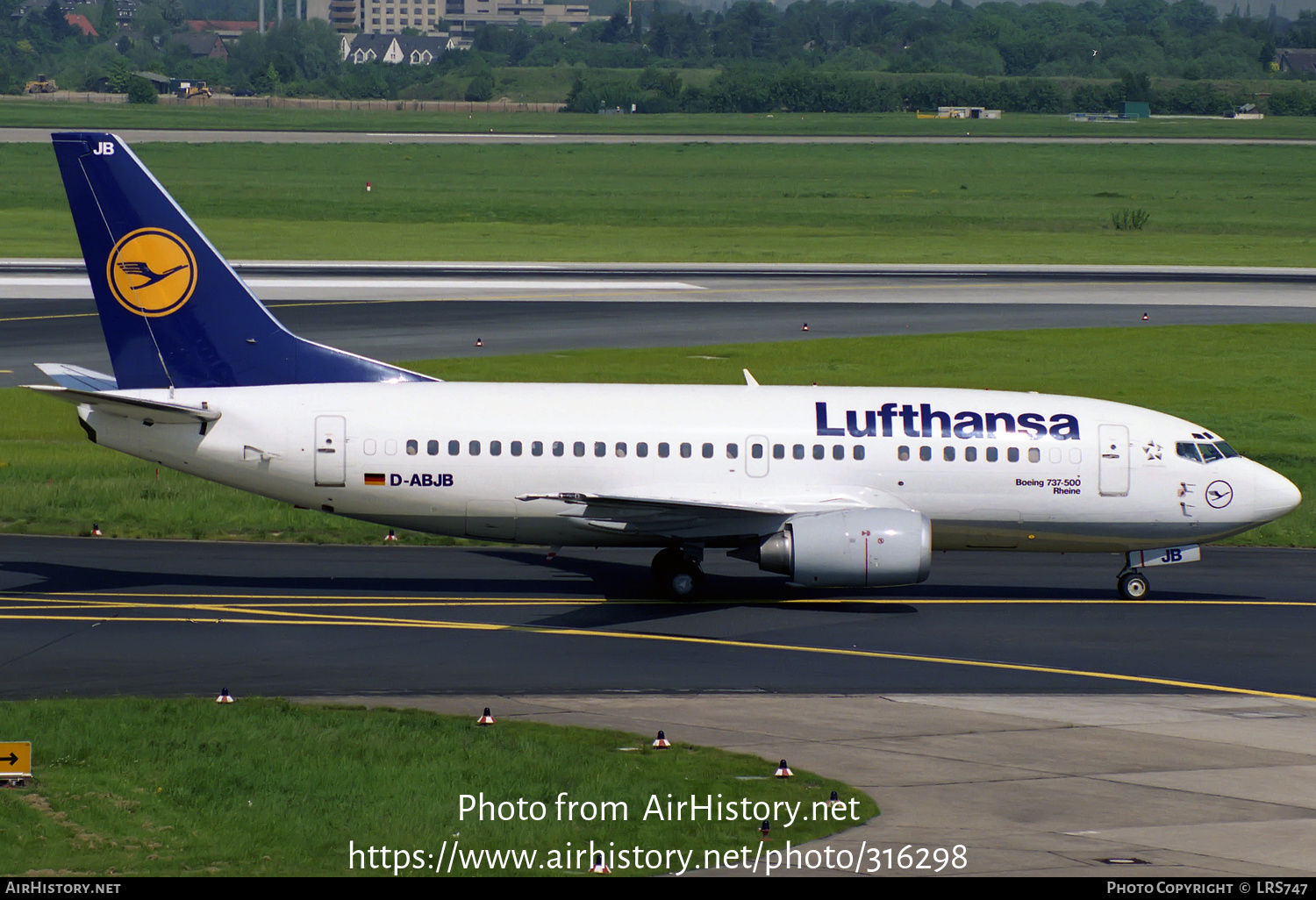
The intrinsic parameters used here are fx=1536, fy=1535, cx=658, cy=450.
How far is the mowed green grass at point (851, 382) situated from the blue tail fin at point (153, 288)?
260 inches

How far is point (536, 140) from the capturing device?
18925cm

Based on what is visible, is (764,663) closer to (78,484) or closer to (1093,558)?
(1093,558)

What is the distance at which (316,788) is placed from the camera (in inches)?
770

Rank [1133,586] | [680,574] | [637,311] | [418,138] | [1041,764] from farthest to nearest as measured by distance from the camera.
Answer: [418,138]
[637,311]
[1133,586]
[680,574]
[1041,764]

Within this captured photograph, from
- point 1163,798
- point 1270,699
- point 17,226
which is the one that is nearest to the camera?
point 1163,798

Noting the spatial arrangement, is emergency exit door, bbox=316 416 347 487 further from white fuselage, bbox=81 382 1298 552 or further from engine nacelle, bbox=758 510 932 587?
engine nacelle, bbox=758 510 932 587

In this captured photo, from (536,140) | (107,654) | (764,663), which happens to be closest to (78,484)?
(107,654)

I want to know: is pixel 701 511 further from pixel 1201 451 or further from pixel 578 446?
pixel 1201 451

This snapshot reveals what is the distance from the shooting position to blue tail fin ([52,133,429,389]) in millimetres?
31516

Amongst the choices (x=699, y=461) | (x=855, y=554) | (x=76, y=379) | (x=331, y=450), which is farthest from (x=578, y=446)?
(x=76, y=379)

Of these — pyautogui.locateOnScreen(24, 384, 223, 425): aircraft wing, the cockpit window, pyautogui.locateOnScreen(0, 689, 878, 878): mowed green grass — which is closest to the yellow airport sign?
pyautogui.locateOnScreen(0, 689, 878, 878): mowed green grass

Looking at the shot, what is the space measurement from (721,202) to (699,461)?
99931 millimetres

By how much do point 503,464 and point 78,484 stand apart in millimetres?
14901

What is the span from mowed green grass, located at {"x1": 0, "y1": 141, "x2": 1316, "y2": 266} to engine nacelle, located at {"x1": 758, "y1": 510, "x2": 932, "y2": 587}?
61.9 meters
